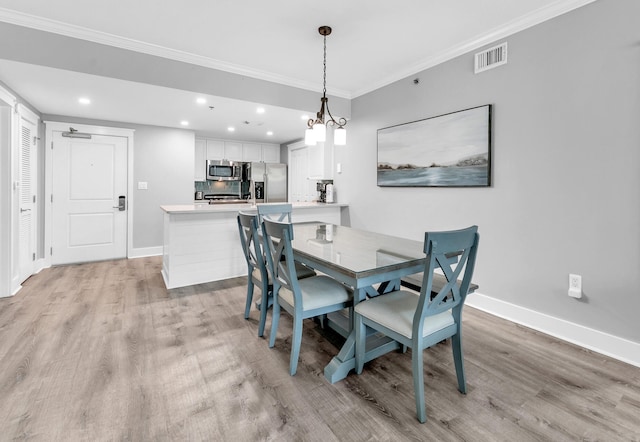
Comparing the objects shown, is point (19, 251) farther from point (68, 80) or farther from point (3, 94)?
point (68, 80)

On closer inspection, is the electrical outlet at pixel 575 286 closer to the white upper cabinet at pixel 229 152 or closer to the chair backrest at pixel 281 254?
the chair backrest at pixel 281 254

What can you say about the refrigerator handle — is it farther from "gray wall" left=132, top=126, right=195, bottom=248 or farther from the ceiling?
the ceiling

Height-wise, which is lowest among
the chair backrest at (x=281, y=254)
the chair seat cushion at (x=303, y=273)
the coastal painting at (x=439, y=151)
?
the chair seat cushion at (x=303, y=273)

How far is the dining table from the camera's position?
174cm

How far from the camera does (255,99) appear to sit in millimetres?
3807

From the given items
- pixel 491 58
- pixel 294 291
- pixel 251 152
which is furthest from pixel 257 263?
pixel 251 152

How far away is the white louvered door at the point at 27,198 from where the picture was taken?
3.75 meters

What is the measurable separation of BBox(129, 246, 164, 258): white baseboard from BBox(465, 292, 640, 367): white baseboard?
4.92 metres

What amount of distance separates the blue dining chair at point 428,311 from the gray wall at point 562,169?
122 centimetres

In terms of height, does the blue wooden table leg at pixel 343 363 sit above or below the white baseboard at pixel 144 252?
below

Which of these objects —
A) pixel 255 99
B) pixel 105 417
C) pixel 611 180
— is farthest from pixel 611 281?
pixel 255 99

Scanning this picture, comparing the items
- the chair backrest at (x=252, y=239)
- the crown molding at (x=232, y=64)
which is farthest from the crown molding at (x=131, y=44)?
the chair backrest at (x=252, y=239)

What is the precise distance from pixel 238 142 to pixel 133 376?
5378 mm

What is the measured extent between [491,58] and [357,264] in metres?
2.48
